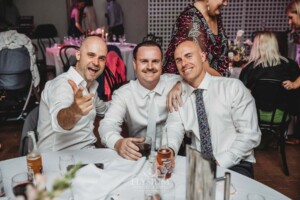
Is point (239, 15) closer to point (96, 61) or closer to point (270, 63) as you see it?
point (270, 63)

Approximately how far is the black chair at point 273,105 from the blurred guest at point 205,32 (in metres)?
0.84

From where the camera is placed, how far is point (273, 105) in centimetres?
319

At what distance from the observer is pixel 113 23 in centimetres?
834

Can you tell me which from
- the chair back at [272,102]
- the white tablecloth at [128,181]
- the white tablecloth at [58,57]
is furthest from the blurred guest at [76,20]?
the white tablecloth at [128,181]

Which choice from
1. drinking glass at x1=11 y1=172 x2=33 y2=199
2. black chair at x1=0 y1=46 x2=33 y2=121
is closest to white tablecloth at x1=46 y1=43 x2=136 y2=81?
black chair at x1=0 y1=46 x2=33 y2=121

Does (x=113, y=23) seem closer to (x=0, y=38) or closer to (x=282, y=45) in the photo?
(x=0, y=38)

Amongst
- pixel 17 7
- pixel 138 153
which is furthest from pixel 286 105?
pixel 17 7

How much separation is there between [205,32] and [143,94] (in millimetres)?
600

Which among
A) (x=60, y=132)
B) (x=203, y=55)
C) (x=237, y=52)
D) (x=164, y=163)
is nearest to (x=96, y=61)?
(x=60, y=132)

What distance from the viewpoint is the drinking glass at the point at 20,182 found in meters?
1.20

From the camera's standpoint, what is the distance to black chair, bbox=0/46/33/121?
4.06 metres

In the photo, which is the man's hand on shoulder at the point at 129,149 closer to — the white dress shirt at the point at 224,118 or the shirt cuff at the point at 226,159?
the white dress shirt at the point at 224,118

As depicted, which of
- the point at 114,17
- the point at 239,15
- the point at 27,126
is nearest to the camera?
the point at 27,126

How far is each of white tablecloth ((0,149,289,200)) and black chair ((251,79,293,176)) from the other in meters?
1.77
